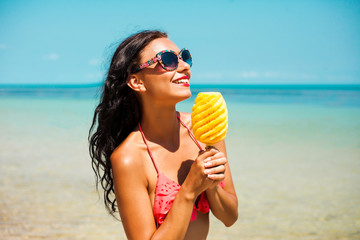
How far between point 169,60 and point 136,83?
0.32 m

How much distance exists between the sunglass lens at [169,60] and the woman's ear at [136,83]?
25cm

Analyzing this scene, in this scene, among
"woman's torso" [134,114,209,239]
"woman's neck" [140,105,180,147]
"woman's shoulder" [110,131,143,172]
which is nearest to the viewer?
"woman's shoulder" [110,131,143,172]

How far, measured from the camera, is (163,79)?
2.52m

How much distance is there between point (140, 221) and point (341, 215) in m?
5.94

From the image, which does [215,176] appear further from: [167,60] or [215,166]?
[167,60]

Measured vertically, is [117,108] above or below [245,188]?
above

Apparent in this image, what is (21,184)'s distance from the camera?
8617 mm

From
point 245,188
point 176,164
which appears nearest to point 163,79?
point 176,164

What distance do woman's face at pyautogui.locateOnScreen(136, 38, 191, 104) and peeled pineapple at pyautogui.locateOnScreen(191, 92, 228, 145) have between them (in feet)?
0.62

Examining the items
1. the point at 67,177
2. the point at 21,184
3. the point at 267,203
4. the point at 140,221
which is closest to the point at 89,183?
the point at 67,177

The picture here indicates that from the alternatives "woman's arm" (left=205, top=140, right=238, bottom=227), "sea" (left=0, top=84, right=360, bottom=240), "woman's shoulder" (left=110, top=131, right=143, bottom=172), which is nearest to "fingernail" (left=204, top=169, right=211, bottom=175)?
"woman's arm" (left=205, top=140, right=238, bottom=227)

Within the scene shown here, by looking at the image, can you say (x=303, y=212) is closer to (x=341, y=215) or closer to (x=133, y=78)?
(x=341, y=215)

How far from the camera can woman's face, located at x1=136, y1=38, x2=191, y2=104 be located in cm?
248

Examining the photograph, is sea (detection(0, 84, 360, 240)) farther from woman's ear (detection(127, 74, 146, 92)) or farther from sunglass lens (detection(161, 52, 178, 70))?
sunglass lens (detection(161, 52, 178, 70))
